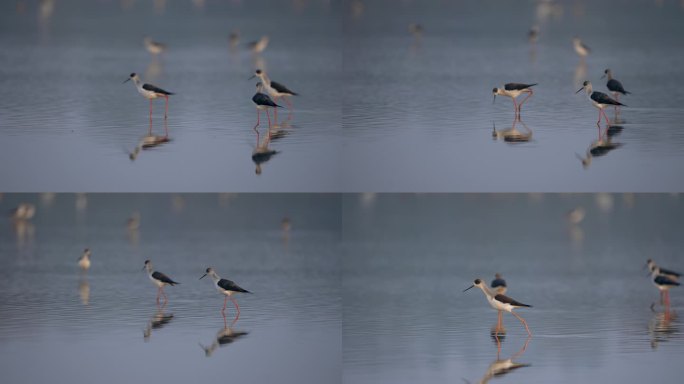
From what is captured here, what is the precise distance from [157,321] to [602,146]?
270 centimetres

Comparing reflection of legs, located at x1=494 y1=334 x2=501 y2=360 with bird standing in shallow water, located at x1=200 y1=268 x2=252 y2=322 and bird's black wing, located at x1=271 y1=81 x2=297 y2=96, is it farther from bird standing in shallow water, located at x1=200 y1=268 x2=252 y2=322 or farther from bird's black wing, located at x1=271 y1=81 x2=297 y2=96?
bird's black wing, located at x1=271 y1=81 x2=297 y2=96

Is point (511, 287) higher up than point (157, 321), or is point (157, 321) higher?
point (511, 287)

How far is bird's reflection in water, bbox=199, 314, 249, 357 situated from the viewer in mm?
5191

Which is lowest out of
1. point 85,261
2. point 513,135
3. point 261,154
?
point 85,261

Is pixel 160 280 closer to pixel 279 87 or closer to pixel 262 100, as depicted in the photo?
pixel 262 100

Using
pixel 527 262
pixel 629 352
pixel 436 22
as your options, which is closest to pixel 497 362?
pixel 629 352

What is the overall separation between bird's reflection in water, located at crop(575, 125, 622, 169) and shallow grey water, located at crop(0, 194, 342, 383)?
133 cm

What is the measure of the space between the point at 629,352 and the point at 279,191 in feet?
7.51

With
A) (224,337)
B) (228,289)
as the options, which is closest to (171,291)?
(228,289)

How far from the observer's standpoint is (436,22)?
31.2 ft

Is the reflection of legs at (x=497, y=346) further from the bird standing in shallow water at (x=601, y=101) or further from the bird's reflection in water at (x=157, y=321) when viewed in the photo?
the bird standing in shallow water at (x=601, y=101)

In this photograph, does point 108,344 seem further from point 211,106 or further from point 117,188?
point 211,106

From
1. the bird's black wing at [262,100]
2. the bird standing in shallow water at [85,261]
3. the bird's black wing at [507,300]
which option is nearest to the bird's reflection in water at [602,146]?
the bird's black wing at [507,300]

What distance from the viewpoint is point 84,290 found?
594cm
